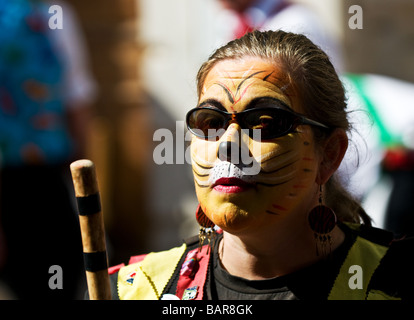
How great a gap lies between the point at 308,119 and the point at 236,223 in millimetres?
381

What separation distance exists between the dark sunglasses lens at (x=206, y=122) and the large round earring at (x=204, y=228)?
24cm

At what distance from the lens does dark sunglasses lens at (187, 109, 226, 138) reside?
2025 millimetres

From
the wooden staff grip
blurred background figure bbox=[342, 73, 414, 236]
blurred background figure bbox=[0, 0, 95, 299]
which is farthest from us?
blurred background figure bbox=[342, 73, 414, 236]

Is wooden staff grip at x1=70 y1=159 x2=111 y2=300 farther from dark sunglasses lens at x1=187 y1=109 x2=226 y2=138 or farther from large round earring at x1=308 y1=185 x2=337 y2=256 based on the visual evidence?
large round earring at x1=308 y1=185 x2=337 y2=256

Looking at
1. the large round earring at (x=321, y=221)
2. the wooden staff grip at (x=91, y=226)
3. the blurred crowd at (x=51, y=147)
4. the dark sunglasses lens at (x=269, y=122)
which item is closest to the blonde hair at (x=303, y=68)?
the dark sunglasses lens at (x=269, y=122)

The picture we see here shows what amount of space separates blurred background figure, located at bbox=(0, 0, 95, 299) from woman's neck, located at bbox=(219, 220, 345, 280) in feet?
6.52

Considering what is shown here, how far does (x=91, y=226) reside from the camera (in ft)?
6.37

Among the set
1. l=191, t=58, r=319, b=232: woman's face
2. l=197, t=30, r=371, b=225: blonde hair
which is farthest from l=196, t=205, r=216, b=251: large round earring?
l=197, t=30, r=371, b=225: blonde hair

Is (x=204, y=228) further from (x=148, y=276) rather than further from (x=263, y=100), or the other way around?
(x=263, y=100)

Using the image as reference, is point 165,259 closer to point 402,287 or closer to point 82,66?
point 402,287

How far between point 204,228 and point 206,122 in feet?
1.17

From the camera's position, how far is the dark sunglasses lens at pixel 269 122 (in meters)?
1.97

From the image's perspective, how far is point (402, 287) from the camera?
2.04m

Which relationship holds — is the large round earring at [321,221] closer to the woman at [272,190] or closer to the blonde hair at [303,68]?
the woman at [272,190]
